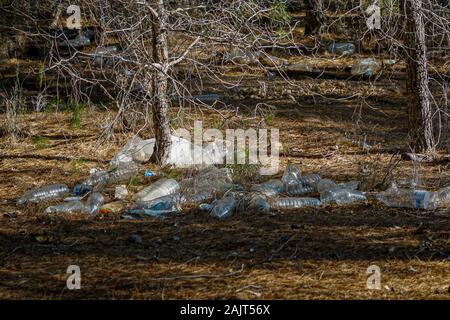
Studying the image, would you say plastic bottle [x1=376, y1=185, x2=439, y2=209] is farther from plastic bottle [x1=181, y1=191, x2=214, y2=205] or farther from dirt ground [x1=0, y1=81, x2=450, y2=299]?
plastic bottle [x1=181, y1=191, x2=214, y2=205]

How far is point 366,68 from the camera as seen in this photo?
36.9 feet

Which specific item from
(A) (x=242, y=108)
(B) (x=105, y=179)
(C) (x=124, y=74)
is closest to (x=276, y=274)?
(B) (x=105, y=179)

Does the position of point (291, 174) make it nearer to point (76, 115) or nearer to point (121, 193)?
point (121, 193)

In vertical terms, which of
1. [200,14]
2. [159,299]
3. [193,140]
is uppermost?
[200,14]

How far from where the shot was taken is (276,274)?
4.18 m

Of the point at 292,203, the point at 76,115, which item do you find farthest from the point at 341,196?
the point at 76,115

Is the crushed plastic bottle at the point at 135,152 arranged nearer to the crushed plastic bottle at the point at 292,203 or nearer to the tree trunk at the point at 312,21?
the crushed plastic bottle at the point at 292,203

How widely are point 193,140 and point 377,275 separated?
3.70m

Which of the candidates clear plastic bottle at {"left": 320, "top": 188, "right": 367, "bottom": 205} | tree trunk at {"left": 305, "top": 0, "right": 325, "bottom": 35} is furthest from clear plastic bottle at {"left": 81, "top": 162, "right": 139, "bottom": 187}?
tree trunk at {"left": 305, "top": 0, "right": 325, "bottom": 35}

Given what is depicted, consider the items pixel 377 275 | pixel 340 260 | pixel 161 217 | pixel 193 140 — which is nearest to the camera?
pixel 377 275

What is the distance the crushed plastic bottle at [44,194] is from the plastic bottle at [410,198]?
102 inches

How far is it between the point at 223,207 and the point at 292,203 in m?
0.56

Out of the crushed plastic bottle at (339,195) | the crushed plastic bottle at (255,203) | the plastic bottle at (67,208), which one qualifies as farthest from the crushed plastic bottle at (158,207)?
the crushed plastic bottle at (339,195)

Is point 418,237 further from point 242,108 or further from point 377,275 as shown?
point 242,108
